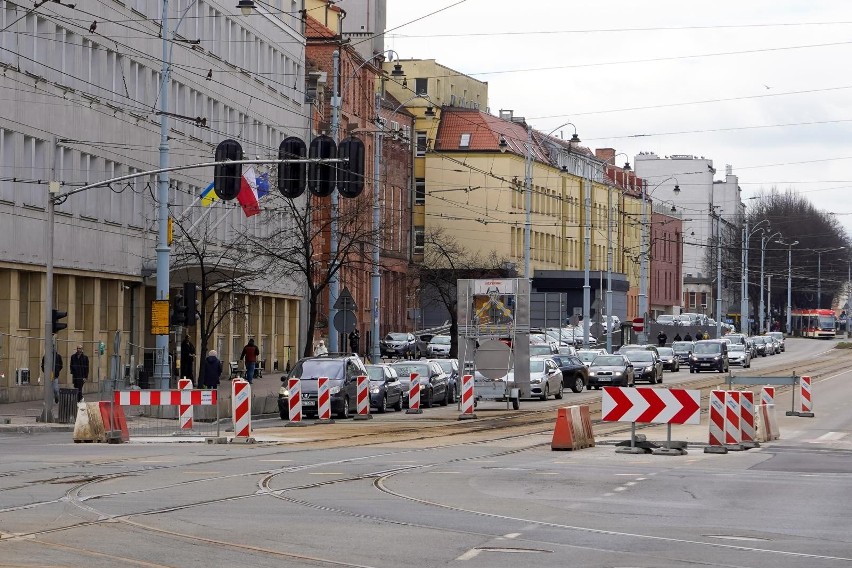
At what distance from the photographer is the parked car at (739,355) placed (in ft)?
292

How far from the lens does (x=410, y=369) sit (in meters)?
50.4

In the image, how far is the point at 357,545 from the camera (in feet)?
46.2

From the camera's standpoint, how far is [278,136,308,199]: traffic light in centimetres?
3934

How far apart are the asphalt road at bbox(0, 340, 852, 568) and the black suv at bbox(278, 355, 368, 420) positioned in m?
10.2

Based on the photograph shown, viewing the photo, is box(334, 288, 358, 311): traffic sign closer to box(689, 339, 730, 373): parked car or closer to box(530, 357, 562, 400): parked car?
box(530, 357, 562, 400): parked car

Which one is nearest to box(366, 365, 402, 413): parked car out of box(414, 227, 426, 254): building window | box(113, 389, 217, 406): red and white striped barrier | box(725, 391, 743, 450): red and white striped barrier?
box(113, 389, 217, 406): red and white striped barrier

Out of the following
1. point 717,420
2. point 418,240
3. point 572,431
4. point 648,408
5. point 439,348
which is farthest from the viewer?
point 418,240

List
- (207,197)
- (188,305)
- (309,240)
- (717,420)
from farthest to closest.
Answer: (309,240)
(207,197)
(188,305)
(717,420)

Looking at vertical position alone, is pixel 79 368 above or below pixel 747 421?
above

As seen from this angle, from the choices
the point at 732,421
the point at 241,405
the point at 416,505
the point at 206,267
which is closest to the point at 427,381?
the point at 206,267

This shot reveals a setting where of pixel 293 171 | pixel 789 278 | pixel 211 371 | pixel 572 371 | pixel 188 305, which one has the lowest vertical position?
pixel 572 371

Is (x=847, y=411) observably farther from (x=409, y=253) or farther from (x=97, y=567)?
(x=409, y=253)

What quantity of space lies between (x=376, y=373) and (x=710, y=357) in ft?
133

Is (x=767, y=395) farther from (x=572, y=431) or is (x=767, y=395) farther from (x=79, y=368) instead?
(x=79, y=368)
